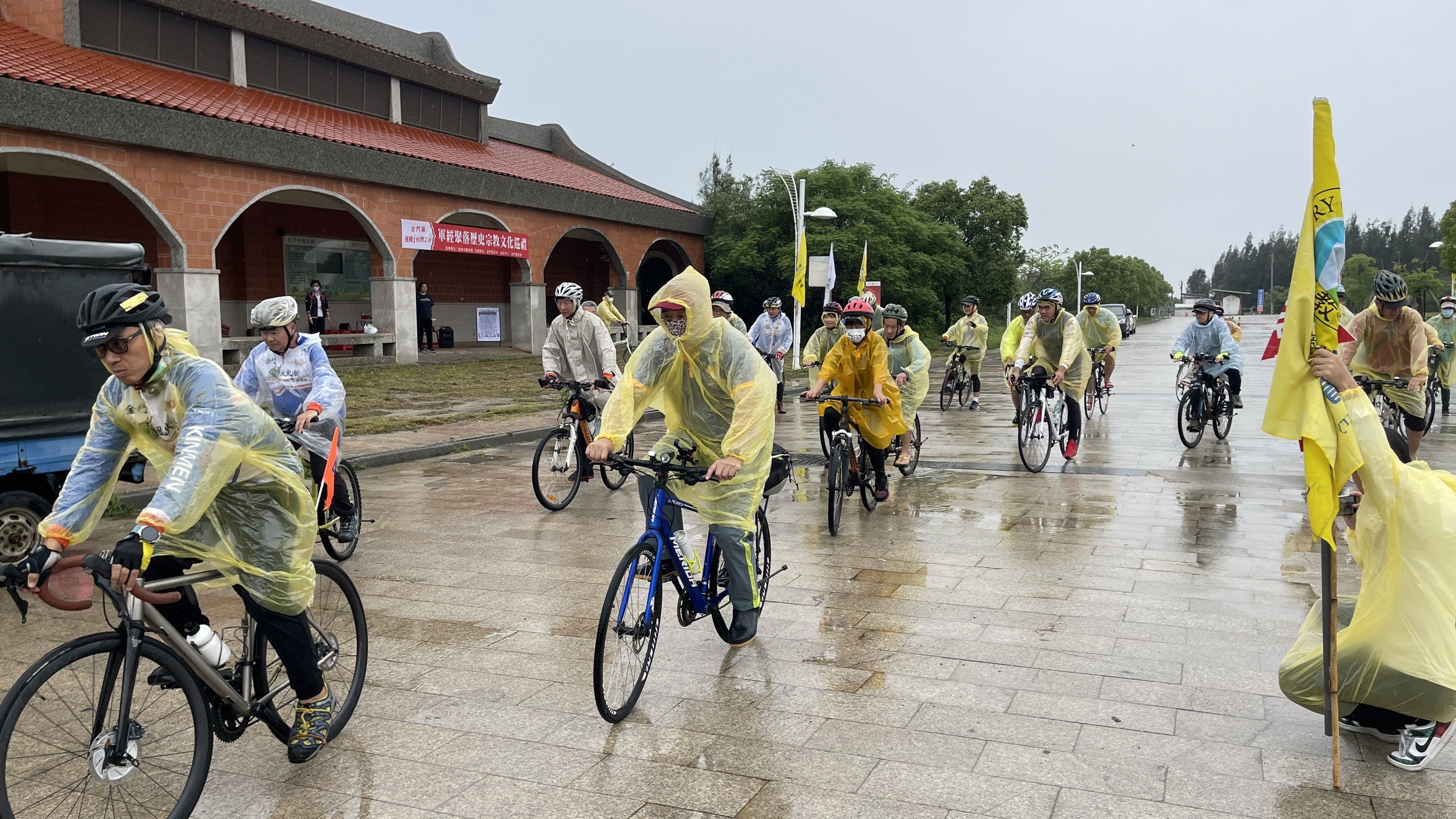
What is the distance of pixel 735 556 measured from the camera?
4859mm

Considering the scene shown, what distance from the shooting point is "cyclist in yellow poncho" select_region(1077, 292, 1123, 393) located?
1430cm

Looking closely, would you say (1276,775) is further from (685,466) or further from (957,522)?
(957,522)

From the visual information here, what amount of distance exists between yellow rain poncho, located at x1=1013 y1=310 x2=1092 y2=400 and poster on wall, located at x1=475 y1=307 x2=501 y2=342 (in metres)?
23.5

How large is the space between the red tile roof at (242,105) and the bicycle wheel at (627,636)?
17268mm

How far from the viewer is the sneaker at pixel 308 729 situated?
3752 millimetres

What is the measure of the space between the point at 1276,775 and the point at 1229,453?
9316mm

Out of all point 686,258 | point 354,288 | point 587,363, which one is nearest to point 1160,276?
point 686,258

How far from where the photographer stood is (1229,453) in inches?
476

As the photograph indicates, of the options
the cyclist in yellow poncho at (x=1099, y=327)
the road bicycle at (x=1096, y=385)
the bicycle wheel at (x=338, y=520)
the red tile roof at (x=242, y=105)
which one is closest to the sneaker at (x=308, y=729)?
the bicycle wheel at (x=338, y=520)

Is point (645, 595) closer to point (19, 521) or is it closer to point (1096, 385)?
point (19, 521)

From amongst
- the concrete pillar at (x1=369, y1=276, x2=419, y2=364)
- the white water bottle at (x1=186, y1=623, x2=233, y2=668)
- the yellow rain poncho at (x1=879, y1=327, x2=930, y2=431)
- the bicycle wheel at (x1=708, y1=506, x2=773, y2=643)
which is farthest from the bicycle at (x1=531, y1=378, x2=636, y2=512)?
the concrete pillar at (x1=369, y1=276, x2=419, y2=364)

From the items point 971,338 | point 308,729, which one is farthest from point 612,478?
point 971,338

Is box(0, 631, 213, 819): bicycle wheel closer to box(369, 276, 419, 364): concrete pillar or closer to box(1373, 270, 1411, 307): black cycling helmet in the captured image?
box(1373, 270, 1411, 307): black cycling helmet

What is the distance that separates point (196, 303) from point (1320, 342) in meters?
20.3
